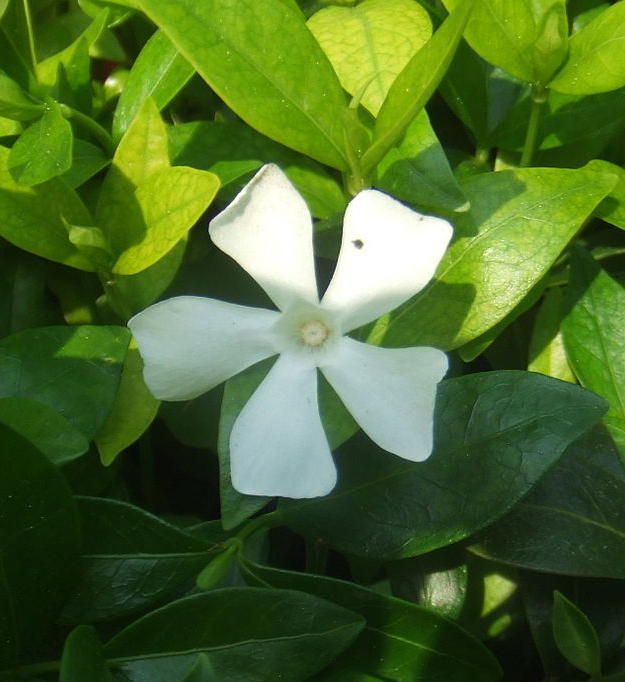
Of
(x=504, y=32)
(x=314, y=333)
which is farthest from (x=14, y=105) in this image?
(x=504, y=32)

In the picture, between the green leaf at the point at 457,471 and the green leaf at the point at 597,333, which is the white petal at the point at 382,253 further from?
the green leaf at the point at 597,333

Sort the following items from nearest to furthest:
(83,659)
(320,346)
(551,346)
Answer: (83,659), (320,346), (551,346)

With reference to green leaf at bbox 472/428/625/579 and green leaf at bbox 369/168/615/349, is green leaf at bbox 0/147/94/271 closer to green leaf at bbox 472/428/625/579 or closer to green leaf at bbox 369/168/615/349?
green leaf at bbox 369/168/615/349

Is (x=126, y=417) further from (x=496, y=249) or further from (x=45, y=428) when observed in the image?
(x=496, y=249)

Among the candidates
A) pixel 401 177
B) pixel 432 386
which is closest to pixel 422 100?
pixel 401 177

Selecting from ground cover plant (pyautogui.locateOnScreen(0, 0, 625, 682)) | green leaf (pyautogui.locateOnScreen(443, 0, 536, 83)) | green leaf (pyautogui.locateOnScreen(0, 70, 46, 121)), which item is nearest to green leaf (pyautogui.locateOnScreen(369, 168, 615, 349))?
ground cover plant (pyautogui.locateOnScreen(0, 0, 625, 682))

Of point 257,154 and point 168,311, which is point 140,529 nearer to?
point 168,311
